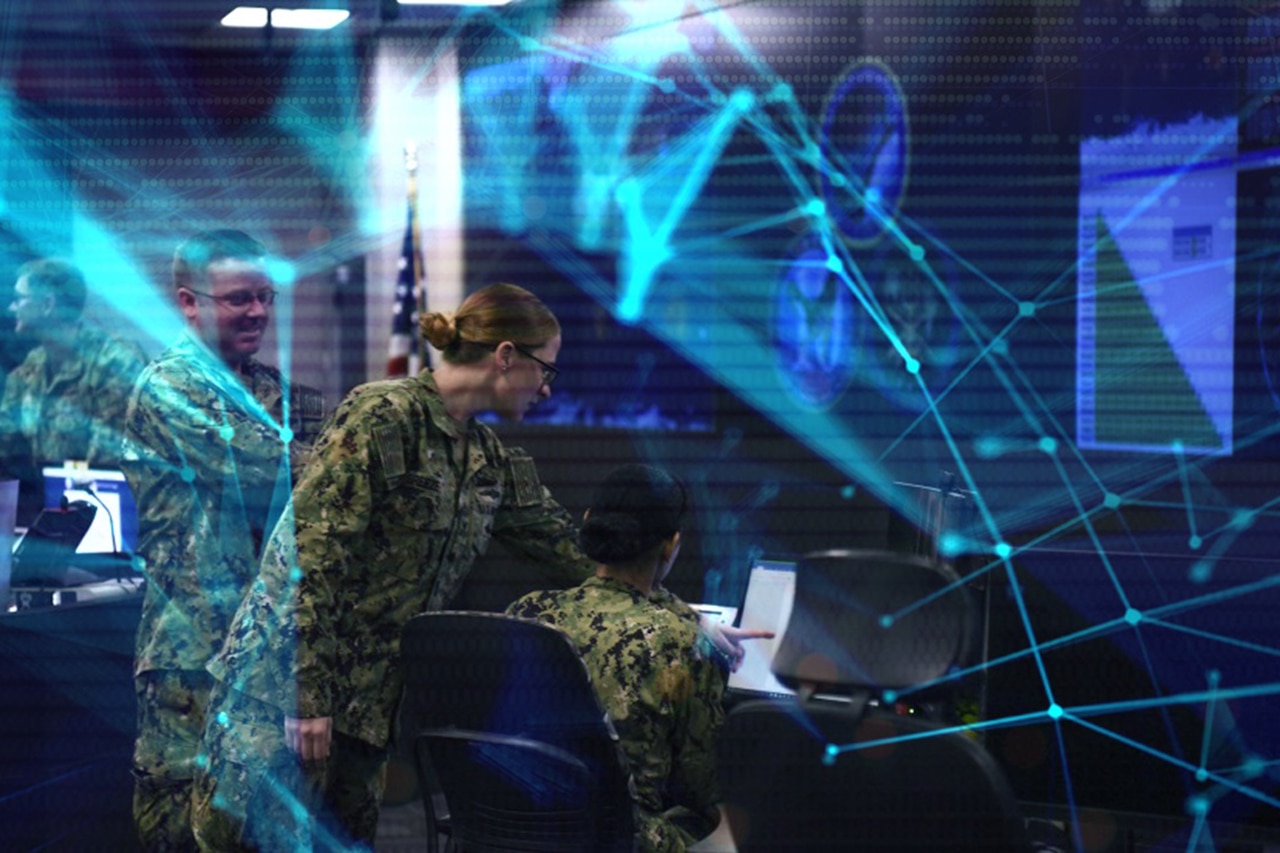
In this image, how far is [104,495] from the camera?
157 inches

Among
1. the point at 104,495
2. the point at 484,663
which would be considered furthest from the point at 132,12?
the point at 484,663

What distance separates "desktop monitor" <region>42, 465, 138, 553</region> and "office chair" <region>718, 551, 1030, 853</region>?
2.70 meters

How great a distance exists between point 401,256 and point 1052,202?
10.7 feet

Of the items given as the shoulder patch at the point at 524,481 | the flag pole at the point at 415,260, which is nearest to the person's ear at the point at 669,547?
the shoulder patch at the point at 524,481

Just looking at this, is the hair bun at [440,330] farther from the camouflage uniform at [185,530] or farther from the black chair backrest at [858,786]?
the black chair backrest at [858,786]

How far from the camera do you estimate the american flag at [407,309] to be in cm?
555

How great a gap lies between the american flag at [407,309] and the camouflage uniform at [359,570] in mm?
2945

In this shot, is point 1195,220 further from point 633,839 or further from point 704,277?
point 633,839

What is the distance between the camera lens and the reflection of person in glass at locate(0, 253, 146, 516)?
4105 millimetres

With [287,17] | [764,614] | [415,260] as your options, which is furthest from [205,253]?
[415,260]

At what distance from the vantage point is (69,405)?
13.8 ft

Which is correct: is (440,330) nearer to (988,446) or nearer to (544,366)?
(544,366)
